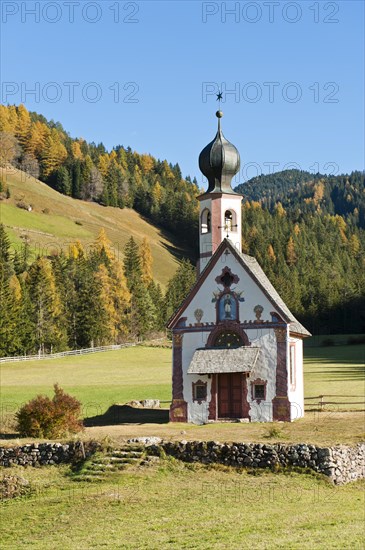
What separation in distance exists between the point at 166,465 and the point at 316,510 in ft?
24.1

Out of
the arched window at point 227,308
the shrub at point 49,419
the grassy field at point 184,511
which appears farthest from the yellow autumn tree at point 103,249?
the grassy field at point 184,511

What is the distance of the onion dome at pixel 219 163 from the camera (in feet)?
155

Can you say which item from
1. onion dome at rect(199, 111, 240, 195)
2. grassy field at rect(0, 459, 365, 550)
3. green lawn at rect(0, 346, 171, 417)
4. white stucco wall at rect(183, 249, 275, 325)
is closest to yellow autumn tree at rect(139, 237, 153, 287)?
green lawn at rect(0, 346, 171, 417)

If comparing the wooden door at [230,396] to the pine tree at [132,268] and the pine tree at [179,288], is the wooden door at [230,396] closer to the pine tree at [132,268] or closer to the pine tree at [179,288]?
the pine tree at [132,268]

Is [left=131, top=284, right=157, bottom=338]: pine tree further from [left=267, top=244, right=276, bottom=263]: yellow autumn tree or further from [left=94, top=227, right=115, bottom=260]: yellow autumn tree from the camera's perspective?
[left=267, top=244, right=276, bottom=263]: yellow autumn tree

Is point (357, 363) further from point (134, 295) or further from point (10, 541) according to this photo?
point (10, 541)

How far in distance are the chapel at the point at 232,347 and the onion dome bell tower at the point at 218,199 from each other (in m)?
0.12

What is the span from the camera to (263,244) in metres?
174

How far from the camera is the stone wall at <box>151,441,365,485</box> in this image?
28547 mm

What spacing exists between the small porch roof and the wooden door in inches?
30.6

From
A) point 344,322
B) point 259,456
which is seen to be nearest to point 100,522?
point 259,456

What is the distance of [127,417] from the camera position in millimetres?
45906

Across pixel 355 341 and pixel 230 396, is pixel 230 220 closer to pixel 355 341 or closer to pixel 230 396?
pixel 230 396

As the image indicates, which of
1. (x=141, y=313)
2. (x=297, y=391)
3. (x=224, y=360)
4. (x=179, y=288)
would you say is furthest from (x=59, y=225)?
(x=224, y=360)
